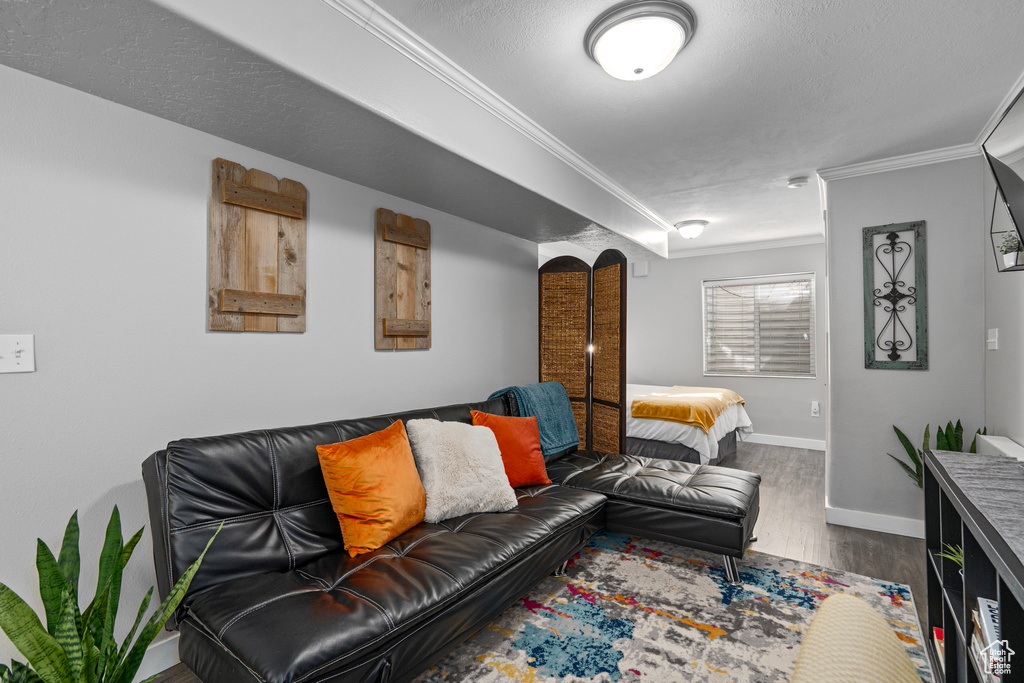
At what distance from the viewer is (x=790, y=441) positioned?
5.86 metres

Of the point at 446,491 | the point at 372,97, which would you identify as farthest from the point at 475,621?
the point at 372,97

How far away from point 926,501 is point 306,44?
2.70 metres

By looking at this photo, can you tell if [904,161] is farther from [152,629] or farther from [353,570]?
[152,629]

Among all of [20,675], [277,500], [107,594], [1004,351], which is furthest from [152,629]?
[1004,351]

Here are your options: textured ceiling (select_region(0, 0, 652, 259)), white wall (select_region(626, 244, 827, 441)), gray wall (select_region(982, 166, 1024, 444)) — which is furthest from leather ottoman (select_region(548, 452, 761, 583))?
white wall (select_region(626, 244, 827, 441))

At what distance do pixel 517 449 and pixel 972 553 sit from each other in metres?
1.96

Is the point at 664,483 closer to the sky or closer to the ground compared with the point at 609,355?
closer to the ground

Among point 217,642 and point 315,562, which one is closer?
point 217,642

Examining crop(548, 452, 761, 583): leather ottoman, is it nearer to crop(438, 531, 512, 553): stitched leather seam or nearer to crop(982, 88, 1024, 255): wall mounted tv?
crop(438, 531, 512, 553): stitched leather seam

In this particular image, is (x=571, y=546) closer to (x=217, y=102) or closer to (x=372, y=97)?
(x=372, y=97)

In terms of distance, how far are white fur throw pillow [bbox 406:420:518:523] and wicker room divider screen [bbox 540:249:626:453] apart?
1.49m

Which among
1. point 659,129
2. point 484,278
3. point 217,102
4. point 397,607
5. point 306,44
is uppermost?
point 659,129

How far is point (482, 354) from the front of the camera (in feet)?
12.0

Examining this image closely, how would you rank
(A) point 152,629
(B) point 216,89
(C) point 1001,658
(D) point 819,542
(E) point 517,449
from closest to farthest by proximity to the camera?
(C) point 1001,658
(A) point 152,629
(B) point 216,89
(E) point 517,449
(D) point 819,542
